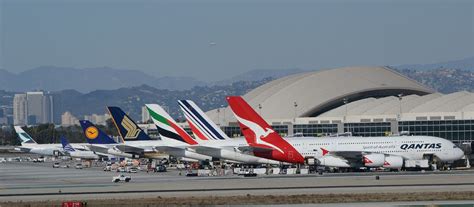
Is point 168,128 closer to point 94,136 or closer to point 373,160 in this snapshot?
point 94,136

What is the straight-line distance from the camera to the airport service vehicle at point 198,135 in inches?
3772

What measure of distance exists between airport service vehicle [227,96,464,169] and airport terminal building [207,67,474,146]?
47.4 meters

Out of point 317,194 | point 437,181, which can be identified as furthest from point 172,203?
point 437,181

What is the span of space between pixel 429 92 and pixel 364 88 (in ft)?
38.4

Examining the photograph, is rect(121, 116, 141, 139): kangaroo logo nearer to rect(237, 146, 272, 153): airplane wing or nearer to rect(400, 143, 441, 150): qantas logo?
rect(237, 146, 272, 153): airplane wing

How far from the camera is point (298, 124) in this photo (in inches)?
6476

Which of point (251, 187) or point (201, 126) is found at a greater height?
point (201, 126)

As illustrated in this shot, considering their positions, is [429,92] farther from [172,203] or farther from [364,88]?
[172,203]

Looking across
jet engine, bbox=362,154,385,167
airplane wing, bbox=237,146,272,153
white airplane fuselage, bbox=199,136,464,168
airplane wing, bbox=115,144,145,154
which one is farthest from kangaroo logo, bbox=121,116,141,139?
jet engine, bbox=362,154,385,167

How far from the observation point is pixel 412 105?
161 meters

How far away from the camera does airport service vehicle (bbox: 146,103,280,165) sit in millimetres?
95812

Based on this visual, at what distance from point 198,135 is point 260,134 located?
16.4 meters

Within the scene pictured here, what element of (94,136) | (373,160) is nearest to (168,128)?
(94,136)

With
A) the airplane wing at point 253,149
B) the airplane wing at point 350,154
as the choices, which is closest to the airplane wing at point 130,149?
the airplane wing at point 253,149
